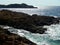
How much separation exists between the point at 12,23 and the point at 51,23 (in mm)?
21501

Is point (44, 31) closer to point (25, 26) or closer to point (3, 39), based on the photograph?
point (25, 26)

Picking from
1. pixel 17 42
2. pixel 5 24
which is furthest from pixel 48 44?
pixel 5 24

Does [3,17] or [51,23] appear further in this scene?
[51,23]

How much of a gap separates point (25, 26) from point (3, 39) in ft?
Result: 118

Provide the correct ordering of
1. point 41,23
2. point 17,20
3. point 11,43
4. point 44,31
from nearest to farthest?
point 11,43
point 44,31
point 17,20
point 41,23

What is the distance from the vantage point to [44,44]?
46469 millimetres

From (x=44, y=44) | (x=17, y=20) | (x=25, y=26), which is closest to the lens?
(x=44, y=44)

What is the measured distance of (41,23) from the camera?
85.8m

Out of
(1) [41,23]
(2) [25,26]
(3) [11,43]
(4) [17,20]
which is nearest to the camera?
(3) [11,43]

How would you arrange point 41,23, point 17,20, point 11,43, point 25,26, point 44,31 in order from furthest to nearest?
1. point 41,23
2. point 17,20
3. point 25,26
4. point 44,31
5. point 11,43

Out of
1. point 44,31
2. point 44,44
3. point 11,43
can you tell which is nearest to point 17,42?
point 11,43

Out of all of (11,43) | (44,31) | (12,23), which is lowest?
(11,43)

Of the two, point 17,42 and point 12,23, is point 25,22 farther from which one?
point 17,42

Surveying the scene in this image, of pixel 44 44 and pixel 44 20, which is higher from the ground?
pixel 44 20
